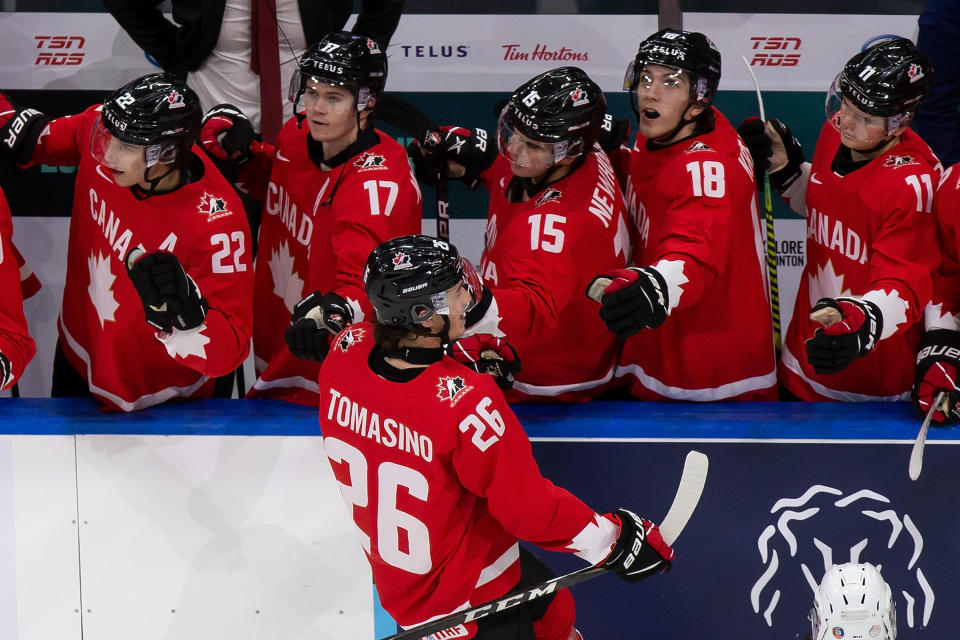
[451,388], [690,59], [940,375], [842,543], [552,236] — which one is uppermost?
[690,59]

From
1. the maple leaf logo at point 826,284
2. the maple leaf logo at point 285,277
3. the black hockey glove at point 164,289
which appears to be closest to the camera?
the black hockey glove at point 164,289

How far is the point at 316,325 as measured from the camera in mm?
2926

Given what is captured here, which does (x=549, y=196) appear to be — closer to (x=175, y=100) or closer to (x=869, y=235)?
(x=869, y=235)

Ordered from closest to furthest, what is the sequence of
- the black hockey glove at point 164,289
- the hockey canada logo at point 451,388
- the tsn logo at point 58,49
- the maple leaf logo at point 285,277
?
1. the hockey canada logo at point 451,388
2. the black hockey glove at point 164,289
3. the maple leaf logo at point 285,277
4. the tsn logo at point 58,49

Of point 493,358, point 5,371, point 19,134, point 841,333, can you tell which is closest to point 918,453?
point 841,333

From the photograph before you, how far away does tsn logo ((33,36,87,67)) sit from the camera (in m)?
4.81

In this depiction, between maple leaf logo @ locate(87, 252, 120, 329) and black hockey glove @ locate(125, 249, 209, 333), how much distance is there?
33 cm

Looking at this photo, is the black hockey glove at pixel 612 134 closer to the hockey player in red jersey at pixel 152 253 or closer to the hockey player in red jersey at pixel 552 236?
the hockey player in red jersey at pixel 552 236

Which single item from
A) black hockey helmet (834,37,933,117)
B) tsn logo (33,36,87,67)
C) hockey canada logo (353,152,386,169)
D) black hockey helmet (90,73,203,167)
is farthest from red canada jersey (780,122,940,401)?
tsn logo (33,36,87,67)

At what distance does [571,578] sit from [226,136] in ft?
5.31

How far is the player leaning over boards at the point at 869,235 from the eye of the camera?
295cm

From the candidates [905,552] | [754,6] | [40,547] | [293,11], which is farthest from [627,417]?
[754,6]

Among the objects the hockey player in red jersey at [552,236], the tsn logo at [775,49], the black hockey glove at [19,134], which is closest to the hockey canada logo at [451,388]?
the hockey player in red jersey at [552,236]

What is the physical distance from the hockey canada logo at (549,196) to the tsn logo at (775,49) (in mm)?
2076
